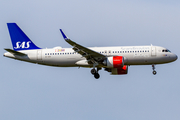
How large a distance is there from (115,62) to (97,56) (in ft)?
8.91

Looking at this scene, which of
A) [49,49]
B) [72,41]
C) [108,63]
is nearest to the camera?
[72,41]

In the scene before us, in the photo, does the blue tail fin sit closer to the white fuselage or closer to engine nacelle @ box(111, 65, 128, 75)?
the white fuselage

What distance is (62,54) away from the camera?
49562 millimetres

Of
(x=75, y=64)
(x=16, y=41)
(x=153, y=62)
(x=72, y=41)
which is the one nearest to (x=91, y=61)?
(x=75, y=64)

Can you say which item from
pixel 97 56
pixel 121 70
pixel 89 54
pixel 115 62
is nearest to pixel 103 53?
pixel 97 56

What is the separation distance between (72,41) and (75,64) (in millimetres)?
6298

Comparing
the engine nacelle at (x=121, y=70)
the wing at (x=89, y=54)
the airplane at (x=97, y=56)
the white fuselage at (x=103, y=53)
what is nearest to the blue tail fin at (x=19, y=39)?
the airplane at (x=97, y=56)

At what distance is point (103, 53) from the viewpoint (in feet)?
161

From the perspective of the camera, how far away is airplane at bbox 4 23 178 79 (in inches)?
Result: 1873

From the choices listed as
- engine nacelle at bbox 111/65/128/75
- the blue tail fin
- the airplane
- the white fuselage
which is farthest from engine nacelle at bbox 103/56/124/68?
the blue tail fin

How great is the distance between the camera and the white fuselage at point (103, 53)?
4834 cm

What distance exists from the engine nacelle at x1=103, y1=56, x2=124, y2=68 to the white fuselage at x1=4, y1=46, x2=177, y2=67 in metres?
1.20

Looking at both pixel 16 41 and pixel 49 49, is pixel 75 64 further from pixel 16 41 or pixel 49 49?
pixel 16 41

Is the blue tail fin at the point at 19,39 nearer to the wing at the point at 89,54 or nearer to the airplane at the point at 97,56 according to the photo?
the airplane at the point at 97,56
